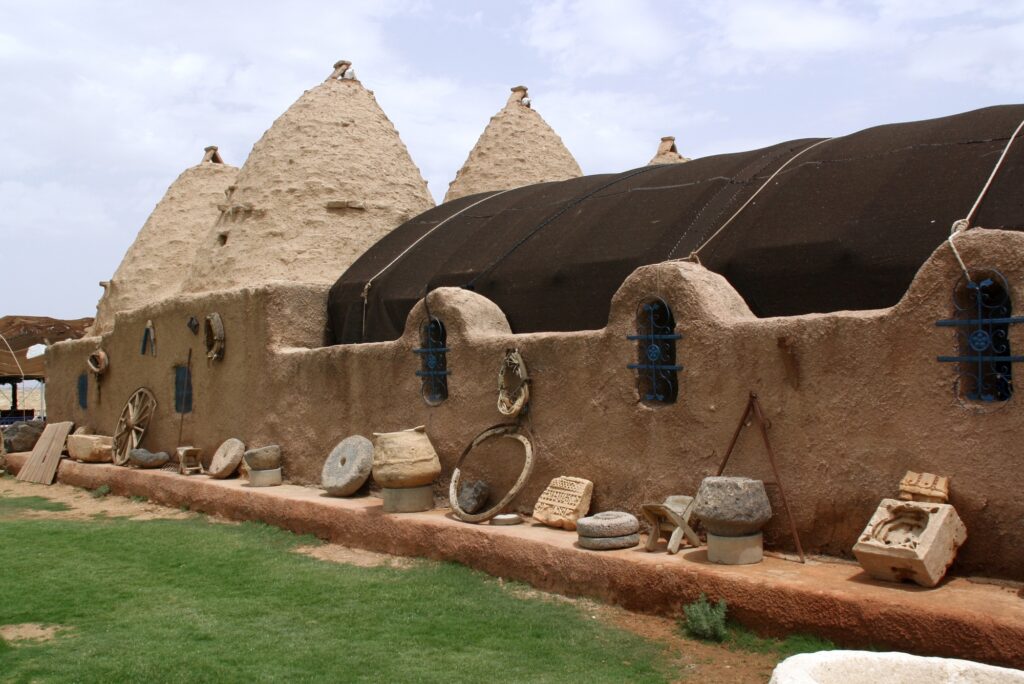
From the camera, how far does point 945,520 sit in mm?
5051

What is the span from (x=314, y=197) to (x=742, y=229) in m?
6.98

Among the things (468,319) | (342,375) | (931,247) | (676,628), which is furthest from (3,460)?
(931,247)

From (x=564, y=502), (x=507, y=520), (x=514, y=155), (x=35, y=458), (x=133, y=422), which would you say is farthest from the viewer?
(x=514, y=155)

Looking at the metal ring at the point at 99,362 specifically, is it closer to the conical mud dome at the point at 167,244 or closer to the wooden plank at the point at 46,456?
the wooden plank at the point at 46,456

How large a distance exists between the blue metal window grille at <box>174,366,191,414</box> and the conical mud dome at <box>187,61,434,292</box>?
1192mm

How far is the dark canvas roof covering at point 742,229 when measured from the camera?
657 cm

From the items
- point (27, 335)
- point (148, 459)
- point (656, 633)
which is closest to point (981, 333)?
point (656, 633)

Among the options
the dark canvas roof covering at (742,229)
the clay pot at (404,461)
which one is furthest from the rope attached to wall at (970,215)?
the clay pot at (404,461)

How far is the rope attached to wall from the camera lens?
5273 mm

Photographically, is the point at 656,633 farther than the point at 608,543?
No

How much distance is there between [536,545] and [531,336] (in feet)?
6.24

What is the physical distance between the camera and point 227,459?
36.3 feet

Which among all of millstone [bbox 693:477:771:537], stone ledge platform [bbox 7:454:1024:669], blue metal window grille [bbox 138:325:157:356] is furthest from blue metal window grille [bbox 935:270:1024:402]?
blue metal window grille [bbox 138:325:157:356]

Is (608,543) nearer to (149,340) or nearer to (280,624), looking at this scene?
(280,624)
